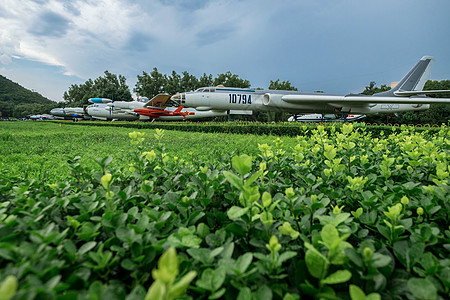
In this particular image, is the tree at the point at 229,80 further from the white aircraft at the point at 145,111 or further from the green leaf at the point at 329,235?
the green leaf at the point at 329,235

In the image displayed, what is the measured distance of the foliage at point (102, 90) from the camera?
4278cm

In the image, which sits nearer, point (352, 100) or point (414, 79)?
point (352, 100)

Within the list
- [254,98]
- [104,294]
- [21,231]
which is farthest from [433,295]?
[254,98]

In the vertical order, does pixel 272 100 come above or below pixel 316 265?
above

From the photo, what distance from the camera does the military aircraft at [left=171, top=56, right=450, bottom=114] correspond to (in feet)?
48.7

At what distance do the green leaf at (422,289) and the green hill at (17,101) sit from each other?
87328 millimetres

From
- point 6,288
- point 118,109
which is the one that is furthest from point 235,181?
point 118,109

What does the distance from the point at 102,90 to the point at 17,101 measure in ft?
229

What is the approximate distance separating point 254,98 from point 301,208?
1554cm

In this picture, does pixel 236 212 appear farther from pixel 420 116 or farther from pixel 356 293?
pixel 420 116

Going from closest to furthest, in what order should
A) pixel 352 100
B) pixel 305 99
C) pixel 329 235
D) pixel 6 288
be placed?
pixel 6 288, pixel 329 235, pixel 352 100, pixel 305 99

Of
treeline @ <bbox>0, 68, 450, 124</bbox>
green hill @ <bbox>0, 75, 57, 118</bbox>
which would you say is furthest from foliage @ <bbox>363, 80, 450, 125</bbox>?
green hill @ <bbox>0, 75, 57, 118</bbox>

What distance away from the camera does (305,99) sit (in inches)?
588

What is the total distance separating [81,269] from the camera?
0.54m
